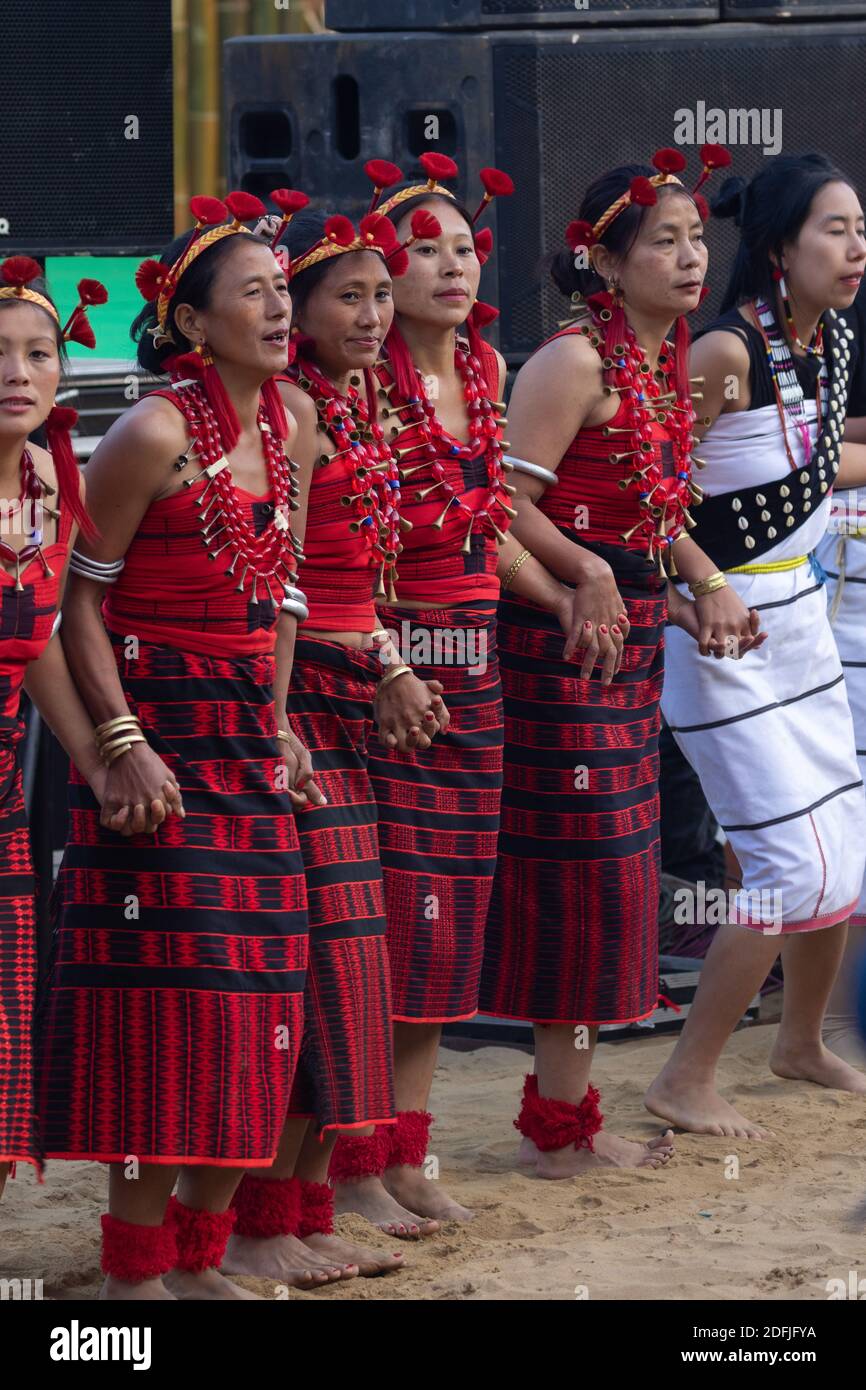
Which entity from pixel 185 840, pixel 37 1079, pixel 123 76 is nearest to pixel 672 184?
pixel 123 76

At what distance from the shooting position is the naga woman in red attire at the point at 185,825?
3252 millimetres

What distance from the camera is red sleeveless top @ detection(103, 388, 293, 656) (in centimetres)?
332

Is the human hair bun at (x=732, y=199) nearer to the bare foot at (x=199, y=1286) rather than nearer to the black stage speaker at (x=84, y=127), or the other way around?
the black stage speaker at (x=84, y=127)

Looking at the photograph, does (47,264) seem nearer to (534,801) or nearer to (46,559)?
(534,801)

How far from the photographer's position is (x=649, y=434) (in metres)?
4.27

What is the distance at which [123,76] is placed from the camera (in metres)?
5.12

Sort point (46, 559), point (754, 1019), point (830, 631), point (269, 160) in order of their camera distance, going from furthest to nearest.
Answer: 1. point (754, 1019)
2. point (269, 160)
3. point (830, 631)
4. point (46, 559)

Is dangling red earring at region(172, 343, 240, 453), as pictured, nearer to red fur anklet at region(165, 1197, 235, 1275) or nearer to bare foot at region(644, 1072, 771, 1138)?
red fur anklet at region(165, 1197, 235, 1275)

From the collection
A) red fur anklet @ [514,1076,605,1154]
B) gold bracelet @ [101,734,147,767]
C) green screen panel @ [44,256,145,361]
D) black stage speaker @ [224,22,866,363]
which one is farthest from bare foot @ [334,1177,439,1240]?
black stage speaker @ [224,22,866,363]

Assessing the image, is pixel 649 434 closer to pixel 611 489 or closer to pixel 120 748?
pixel 611 489

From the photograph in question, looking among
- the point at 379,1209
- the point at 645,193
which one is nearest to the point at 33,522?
the point at 379,1209

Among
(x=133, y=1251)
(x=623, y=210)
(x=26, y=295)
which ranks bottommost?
(x=133, y=1251)

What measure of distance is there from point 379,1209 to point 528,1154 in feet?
1.97

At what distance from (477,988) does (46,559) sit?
1388 mm
